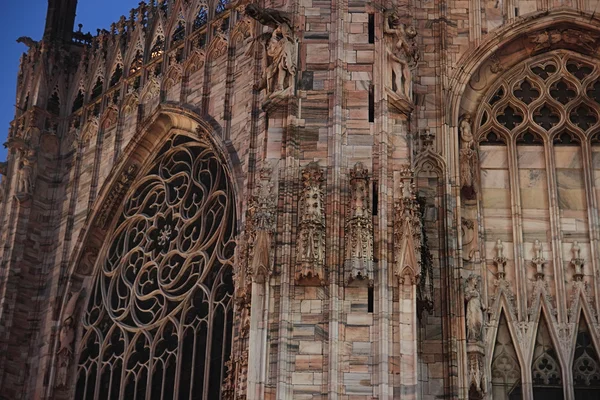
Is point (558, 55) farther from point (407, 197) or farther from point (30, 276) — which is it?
point (30, 276)

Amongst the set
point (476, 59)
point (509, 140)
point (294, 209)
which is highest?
point (476, 59)

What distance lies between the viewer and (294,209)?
19406mm

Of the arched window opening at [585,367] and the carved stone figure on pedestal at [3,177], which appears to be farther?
the carved stone figure on pedestal at [3,177]

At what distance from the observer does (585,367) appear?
66.5ft

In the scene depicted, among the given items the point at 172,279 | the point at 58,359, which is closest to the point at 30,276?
the point at 58,359

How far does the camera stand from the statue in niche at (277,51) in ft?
67.3

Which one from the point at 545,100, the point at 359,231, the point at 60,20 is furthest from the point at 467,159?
the point at 60,20

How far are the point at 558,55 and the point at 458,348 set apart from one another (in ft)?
18.6

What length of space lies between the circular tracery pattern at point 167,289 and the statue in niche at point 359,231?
452 centimetres

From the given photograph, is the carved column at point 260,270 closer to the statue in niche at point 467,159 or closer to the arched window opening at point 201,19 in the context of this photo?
the statue in niche at point 467,159

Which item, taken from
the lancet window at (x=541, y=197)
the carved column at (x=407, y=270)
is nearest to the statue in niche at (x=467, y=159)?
the lancet window at (x=541, y=197)

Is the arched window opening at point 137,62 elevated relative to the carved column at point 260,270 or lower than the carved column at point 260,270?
elevated

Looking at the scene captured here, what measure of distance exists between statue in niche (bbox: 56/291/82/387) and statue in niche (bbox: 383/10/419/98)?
8.78 meters

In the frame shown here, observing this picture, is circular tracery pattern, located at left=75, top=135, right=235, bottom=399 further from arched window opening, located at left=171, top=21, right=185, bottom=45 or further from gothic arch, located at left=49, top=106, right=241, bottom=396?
arched window opening, located at left=171, top=21, right=185, bottom=45
